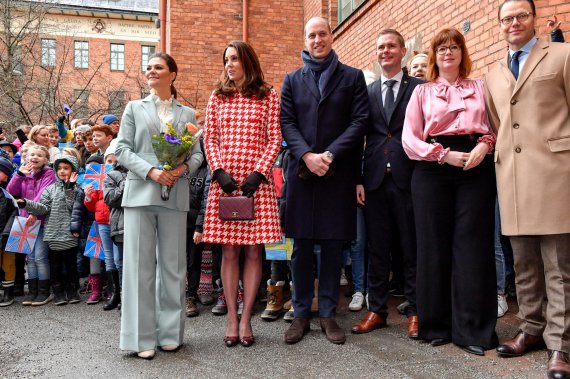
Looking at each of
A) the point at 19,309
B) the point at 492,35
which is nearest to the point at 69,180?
the point at 19,309

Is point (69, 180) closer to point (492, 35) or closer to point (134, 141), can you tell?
point (134, 141)

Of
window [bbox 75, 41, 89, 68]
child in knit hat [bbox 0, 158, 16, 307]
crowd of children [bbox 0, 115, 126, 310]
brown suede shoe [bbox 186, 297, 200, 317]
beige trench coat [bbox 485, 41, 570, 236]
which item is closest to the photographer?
beige trench coat [bbox 485, 41, 570, 236]

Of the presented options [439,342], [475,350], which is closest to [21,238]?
[439,342]

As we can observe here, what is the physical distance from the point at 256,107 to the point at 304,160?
1.91ft

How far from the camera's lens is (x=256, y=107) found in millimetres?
3973

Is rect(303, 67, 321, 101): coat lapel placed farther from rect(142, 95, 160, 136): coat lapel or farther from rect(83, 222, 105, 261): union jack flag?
rect(83, 222, 105, 261): union jack flag

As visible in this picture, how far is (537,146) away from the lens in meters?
3.28

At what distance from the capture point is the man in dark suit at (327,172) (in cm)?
394

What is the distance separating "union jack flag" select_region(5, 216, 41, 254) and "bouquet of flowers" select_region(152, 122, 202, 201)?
2810 mm

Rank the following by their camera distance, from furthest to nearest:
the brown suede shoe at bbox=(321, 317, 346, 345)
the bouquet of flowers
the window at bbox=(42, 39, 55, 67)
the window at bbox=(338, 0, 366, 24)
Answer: the window at bbox=(42, 39, 55, 67) → the window at bbox=(338, 0, 366, 24) → the brown suede shoe at bbox=(321, 317, 346, 345) → the bouquet of flowers

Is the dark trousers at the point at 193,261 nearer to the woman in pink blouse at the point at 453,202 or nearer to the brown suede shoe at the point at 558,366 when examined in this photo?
the woman in pink blouse at the point at 453,202

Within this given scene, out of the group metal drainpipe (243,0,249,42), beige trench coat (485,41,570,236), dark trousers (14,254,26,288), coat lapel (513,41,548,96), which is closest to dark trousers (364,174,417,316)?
beige trench coat (485,41,570,236)

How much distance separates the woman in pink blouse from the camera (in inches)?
140

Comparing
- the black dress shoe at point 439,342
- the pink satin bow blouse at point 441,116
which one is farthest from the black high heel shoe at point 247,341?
the pink satin bow blouse at point 441,116
